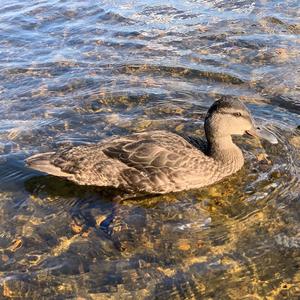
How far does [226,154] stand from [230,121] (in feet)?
1.54

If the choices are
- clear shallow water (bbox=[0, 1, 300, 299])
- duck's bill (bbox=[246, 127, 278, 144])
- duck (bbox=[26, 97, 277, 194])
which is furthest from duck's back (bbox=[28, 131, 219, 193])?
duck's bill (bbox=[246, 127, 278, 144])

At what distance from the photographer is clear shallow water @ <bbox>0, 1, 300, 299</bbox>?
215 inches

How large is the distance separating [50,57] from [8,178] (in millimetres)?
4534

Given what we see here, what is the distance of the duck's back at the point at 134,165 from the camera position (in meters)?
6.73

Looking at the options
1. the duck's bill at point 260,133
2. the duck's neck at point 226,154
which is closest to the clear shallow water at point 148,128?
the duck's neck at point 226,154

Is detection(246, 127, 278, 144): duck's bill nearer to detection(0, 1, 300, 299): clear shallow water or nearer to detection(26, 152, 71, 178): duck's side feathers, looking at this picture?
detection(0, 1, 300, 299): clear shallow water

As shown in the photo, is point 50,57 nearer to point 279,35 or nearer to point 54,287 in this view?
point 279,35

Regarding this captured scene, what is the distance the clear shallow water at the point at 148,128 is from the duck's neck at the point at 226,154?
0.63 ft

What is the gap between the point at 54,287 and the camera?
5320 mm

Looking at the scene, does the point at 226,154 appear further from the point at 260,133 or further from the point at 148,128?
the point at 148,128

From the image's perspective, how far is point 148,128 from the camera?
8.21m

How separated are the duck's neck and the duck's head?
0.08 metres

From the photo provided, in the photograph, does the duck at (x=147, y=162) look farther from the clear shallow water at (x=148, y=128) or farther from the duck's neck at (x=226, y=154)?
the clear shallow water at (x=148, y=128)

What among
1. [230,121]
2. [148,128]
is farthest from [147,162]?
[148,128]
